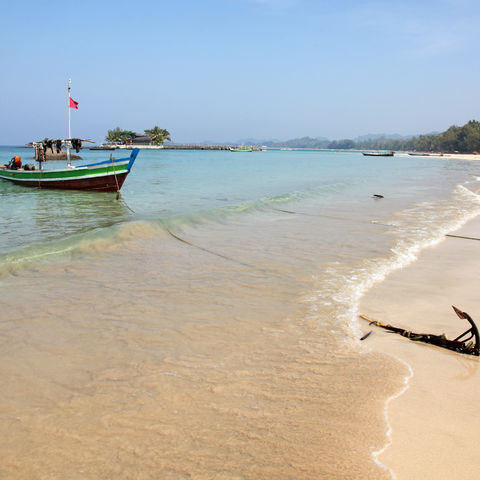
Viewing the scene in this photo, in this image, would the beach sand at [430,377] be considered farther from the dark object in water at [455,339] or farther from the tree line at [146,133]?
the tree line at [146,133]

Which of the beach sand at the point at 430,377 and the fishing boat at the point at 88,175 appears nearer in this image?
the beach sand at the point at 430,377

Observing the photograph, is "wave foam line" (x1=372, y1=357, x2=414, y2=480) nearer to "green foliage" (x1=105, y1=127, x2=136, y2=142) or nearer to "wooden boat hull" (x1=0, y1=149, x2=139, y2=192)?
"wooden boat hull" (x1=0, y1=149, x2=139, y2=192)

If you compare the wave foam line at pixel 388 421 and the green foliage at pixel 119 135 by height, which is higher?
the green foliage at pixel 119 135

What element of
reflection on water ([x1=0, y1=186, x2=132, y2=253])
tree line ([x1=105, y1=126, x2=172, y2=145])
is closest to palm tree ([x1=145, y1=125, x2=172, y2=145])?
tree line ([x1=105, y1=126, x2=172, y2=145])

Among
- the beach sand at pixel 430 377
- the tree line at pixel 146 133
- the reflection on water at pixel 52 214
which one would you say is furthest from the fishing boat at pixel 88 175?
the tree line at pixel 146 133

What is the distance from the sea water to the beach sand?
0.18 m

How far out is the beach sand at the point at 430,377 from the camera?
2.75m

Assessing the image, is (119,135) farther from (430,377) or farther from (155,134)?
(430,377)

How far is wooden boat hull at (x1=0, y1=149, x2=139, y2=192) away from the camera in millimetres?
23453

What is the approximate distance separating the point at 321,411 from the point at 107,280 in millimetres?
4998

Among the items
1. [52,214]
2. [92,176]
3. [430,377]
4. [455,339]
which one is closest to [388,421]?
[430,377]

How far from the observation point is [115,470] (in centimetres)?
268

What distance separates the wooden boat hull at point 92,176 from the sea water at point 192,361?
14.0m

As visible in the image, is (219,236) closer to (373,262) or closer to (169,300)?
(373,262)
